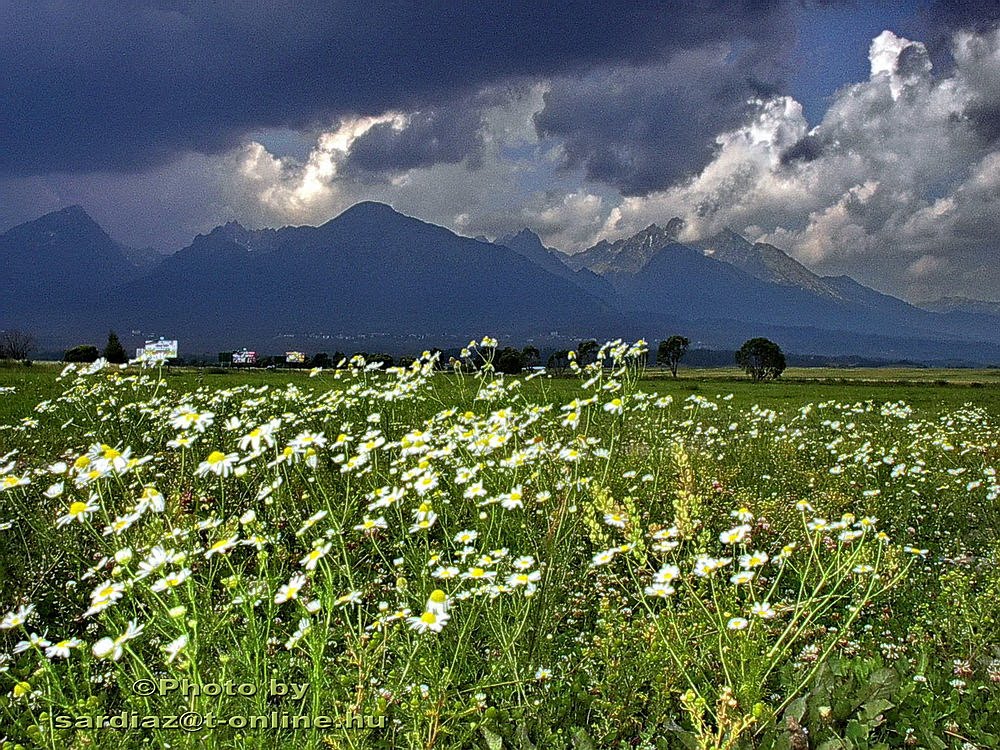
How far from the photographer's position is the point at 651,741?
3.11 metres

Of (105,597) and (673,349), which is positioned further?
(673,349)

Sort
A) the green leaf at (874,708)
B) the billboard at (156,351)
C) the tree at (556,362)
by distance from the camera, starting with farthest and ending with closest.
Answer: the tree at (556,362) → the billboard at (156,351) → the green leaf at (874,708)

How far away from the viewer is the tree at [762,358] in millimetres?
78438

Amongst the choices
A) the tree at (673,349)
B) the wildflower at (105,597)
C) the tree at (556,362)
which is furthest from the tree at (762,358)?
the wildflower at (105,597)

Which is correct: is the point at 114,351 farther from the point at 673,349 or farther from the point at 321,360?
the point at 673,349

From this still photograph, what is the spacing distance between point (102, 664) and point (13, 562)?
1.80 metres

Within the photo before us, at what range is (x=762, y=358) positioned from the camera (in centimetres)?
8000

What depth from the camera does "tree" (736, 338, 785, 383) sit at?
78438 mm

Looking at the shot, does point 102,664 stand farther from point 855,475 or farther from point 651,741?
point 855,475

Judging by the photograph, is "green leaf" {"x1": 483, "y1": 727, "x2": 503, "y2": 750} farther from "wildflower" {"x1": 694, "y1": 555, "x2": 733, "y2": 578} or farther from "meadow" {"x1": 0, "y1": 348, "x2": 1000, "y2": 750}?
"wildflower" {"x1": 694, "y1": 555, "x2": 733, "y2": 578}

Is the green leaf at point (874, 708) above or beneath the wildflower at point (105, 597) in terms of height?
beneath

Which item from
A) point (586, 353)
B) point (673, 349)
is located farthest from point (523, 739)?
point (673, 349)

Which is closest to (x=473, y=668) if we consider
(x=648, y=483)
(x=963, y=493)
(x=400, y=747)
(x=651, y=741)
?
(x=400, y=747)

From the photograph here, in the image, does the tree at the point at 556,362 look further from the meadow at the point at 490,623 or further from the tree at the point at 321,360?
the tree at the point at 321,360
